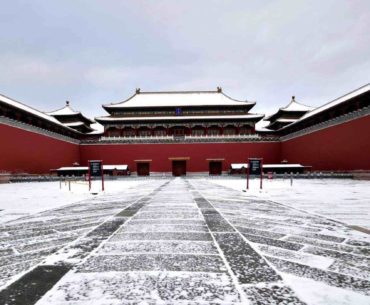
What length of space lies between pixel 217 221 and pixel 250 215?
1.05m

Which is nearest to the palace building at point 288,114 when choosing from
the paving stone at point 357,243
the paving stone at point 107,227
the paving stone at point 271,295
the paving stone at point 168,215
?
the paving stone at point 168,215

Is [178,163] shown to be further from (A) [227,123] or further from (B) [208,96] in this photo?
(B) [208,96]

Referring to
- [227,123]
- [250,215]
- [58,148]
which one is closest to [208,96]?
[227,123]

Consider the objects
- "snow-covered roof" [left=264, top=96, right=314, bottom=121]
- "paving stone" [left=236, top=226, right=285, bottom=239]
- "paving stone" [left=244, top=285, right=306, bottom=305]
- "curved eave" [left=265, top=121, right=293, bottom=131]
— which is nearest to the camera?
"paving stone" [left=244, top=285, right=306, bottom=305]

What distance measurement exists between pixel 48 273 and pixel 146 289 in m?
0.88

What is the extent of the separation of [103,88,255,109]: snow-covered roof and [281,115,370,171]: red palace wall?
958cm

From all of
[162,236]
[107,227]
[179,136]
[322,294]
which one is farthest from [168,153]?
[322,294]

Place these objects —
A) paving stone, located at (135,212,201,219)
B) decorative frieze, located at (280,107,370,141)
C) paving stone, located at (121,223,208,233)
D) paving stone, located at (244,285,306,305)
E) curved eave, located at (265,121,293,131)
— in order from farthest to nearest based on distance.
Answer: curved eave, located at (265,121,293,131) → decorative frieze, located at (280,107,370,141) → paving stone, located at (135,212,201,219) → paving stone, located at (121,223,208,233) → paving stone, located at (244,285,306,305)

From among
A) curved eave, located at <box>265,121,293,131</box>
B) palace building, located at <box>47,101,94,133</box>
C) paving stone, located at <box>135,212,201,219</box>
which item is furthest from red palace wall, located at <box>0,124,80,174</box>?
curved eave, located at <box>265,121,293,131</box>

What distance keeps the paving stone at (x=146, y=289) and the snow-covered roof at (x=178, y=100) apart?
1387 inches

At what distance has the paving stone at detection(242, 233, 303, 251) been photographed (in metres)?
3.24

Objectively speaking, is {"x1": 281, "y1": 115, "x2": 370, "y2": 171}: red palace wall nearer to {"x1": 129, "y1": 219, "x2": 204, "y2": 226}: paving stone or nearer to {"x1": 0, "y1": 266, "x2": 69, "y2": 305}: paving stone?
{"x1": 129, "y1": 219, "x2": 204, "y2": 226}: paving stone

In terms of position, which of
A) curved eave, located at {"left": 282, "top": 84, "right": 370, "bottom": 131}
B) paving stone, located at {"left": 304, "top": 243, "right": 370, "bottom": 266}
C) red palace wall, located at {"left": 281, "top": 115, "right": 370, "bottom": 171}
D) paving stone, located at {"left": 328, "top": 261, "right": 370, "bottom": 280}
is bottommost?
paving stone, located at {"left": 304, "top": 243, "right": 370, "bottom": 266}

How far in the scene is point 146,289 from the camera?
2025 mm
